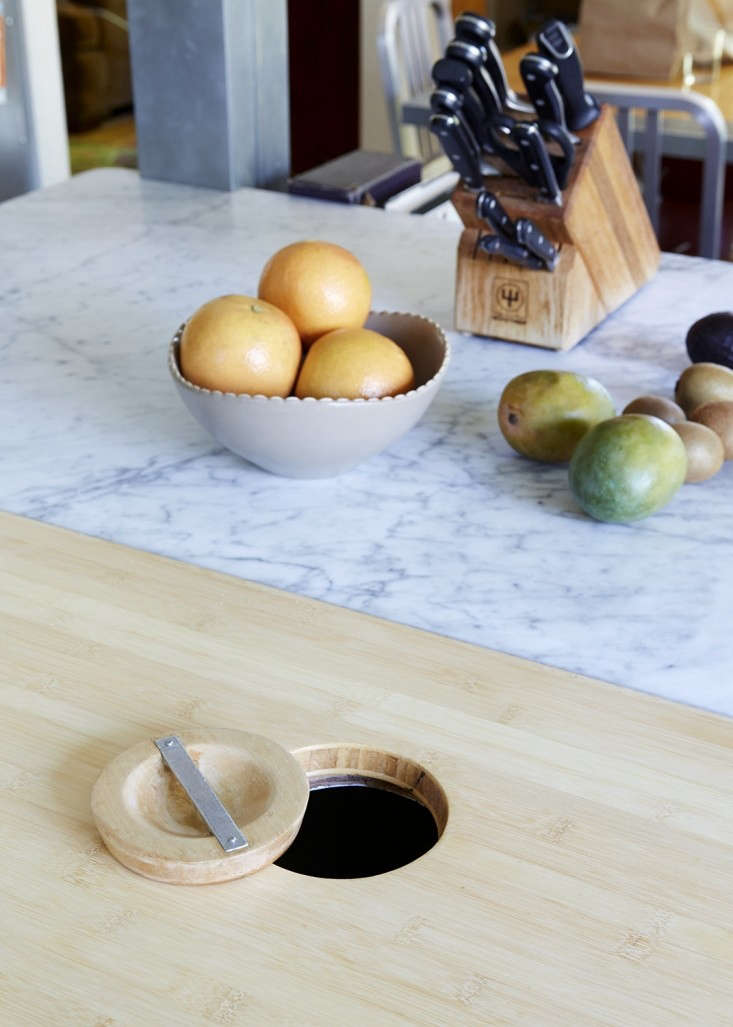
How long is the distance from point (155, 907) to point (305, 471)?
482 millimetres

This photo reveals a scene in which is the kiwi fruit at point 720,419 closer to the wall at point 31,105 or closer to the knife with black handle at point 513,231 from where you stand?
the knife with black handle at point 513,231

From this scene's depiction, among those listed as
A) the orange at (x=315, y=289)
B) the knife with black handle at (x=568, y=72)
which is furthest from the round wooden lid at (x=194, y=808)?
the knife with black handle at (x=568, y=72)

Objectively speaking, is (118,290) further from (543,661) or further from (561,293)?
(543,661)

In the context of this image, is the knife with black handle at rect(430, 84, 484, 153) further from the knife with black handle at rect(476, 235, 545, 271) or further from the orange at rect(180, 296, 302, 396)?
the orange at rect(180, 296, 302, 396)

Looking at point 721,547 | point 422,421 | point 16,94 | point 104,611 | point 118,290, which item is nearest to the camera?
point 104,611

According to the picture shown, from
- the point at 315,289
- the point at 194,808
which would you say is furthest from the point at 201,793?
the point at 315,289

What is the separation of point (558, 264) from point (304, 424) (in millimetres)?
434

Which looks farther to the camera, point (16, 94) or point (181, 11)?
point (16, 94)

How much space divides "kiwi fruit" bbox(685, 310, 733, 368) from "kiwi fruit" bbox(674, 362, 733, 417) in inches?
2.3

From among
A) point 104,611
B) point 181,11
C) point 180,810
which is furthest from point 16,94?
point 180,810

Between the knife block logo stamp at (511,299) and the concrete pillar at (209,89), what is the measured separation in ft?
2.12

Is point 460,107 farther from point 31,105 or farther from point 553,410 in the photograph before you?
point 31,105

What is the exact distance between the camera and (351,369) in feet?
3.30

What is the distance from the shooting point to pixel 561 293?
4.31ft
